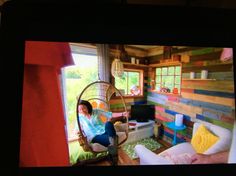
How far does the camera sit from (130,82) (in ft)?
2.98

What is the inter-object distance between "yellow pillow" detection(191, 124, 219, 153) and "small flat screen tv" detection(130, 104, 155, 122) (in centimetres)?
28

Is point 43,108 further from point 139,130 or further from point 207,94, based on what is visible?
point 207,94

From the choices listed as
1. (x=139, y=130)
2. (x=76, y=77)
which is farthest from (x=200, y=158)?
(x=76, y=77)

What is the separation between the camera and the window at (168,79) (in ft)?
2.94

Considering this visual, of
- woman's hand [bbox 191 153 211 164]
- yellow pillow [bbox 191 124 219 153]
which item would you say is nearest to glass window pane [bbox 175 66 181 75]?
yellow pillow [bbox 191 124 219 153]

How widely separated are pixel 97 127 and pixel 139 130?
0.27 m

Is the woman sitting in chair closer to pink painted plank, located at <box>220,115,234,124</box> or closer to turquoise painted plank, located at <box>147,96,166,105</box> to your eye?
turquoise painted plank, located at <box>147,96,166,105</box>

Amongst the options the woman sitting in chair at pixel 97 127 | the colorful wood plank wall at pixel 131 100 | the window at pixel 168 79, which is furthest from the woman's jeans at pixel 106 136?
the window at pixel 168 79

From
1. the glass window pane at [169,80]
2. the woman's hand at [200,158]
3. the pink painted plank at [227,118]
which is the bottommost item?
the woman's hand at [200,158]

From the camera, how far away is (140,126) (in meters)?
A: 0.90

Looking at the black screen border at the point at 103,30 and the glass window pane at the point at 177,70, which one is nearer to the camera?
the black screen border at the point at 103,30

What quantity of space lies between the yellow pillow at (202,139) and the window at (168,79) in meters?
0.29

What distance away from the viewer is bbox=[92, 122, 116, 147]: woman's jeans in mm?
844

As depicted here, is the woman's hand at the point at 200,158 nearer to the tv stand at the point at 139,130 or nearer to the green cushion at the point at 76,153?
the tv stand at the point at 139,130
